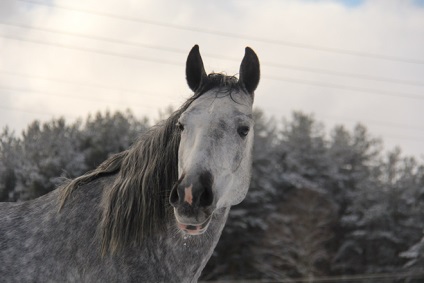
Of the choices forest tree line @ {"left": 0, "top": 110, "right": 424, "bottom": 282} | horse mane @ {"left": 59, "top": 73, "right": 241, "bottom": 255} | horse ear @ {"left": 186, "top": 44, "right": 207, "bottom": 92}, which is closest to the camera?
horse mane @ {"left": 59, "top": 73, "right": 241, "bottom": 255}

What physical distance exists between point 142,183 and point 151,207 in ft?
0.56

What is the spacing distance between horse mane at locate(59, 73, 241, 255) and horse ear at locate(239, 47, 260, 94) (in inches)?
2.6

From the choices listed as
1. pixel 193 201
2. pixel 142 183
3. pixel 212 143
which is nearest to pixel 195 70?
pixel 212 143

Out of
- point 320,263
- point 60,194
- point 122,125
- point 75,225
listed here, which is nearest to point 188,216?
point 75,225

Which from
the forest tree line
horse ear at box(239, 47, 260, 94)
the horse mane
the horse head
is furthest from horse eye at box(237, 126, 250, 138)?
the forest tree line

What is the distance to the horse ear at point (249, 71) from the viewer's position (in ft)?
13.3

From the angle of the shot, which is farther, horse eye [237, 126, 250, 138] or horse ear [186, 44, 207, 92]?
horse ear [186, 44, 207, 92]

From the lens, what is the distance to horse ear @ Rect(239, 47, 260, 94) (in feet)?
13.3

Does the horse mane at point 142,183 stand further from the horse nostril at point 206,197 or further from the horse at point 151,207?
the horse nostril at point 206,197

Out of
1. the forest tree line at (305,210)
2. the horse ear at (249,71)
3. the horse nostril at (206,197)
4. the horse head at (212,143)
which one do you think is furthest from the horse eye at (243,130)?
the forest tree line at (305,210)

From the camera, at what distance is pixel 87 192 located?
155 inches

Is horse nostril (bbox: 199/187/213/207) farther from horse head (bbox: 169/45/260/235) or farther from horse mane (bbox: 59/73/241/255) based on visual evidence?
horse mane (bbox: 59/73/241/255)

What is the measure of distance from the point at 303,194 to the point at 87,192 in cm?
3104

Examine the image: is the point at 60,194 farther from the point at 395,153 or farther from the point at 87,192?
the point at 395,153
